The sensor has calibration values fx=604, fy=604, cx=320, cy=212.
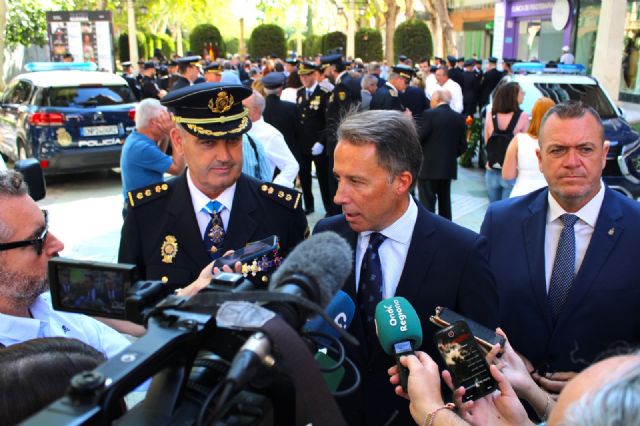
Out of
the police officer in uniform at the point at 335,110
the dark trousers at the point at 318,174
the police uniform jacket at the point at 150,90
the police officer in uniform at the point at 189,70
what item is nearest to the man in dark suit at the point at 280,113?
the dark trousers at the point at 318,174

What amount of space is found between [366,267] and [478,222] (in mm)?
6152

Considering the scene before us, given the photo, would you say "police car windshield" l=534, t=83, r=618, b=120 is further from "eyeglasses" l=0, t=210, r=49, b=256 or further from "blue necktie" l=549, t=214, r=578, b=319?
"eyeglasses" l=0, t=210, r=49, b=256

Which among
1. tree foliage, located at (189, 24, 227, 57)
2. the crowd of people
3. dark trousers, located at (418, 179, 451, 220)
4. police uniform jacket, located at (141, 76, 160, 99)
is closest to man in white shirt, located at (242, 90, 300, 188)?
dark trousers, located at (418, 179, 451, 220)

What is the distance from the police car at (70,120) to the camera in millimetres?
9906

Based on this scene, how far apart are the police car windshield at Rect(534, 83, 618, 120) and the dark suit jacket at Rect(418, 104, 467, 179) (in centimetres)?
262

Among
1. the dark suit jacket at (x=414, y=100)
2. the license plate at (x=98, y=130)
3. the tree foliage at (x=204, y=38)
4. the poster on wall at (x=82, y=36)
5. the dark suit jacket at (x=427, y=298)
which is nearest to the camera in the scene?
the dark suit jacket at (x=427, y=298)

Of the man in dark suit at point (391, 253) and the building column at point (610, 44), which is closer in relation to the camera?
the man in dark suit at point (391, 253)

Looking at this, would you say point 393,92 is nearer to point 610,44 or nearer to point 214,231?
point 610,44

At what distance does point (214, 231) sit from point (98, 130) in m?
8.22

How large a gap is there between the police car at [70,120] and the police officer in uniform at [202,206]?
311 inches

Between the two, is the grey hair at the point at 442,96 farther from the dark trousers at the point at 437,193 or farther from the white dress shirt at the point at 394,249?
the white dress shirt at the point at 394,249

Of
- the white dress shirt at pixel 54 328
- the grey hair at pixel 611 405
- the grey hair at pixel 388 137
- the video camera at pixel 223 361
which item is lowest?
the white dress shirt at pixel 54 328

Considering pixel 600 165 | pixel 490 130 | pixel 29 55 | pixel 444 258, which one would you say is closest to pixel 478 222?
pixel 490 130

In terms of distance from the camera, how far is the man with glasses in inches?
84.6
